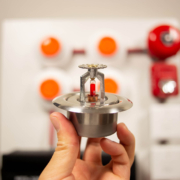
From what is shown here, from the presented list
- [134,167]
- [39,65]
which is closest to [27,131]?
[39,65]

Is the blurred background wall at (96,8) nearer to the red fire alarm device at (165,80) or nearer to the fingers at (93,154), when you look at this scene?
the red fire alarm device at (165,80)

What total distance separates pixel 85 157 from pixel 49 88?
0.20 metres

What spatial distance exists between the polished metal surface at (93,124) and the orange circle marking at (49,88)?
0.23m

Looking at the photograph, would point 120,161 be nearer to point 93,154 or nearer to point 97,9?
point 93,154

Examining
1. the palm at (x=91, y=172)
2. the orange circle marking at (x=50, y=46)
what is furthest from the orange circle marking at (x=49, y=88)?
the palm at (x=91, y=172)

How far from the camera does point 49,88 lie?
0.44 metres

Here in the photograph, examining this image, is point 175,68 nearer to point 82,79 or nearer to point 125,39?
point 125,39

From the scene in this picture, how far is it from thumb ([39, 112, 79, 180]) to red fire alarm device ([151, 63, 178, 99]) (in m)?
0.32

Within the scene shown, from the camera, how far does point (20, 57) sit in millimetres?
497

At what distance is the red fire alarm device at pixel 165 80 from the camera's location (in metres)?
0.46

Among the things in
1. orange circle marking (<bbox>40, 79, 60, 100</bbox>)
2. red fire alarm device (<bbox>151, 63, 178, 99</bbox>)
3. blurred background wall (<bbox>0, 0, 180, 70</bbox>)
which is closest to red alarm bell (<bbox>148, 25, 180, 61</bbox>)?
red fire alarm device (<bbox>151, 63, 178, 99</bbox>)

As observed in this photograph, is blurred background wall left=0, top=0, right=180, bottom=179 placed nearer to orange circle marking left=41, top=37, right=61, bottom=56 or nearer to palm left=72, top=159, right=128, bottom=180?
orange circle marking left=41, top=37, right=61, bottom=56

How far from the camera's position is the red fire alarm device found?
18.0 inches

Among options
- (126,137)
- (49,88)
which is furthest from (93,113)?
(49,88)
